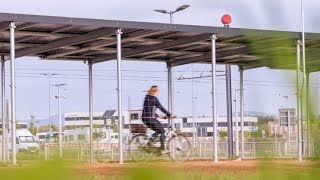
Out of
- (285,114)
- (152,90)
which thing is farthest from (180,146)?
(285,114)

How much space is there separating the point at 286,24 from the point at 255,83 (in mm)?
176

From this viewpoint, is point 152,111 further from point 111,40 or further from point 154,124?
point 111,40

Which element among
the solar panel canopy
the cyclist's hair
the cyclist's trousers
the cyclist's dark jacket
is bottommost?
the cyclist's trousers

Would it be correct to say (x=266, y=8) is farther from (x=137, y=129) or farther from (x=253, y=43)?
(x=137, y=129)

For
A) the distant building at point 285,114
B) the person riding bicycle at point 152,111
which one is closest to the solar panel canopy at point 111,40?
the person riding bicycle at point 152,111

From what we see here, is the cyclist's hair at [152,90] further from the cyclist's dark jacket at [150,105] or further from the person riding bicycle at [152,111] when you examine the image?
the cyclist's dark jacket at [150,105]

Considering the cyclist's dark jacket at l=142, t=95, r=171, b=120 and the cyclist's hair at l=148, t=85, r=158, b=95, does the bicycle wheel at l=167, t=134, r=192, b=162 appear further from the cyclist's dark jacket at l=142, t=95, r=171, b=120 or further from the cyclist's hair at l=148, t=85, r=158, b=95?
the cyclist's hair at l=148, t=85, r=158, b=95

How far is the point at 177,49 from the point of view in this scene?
74.7 ft

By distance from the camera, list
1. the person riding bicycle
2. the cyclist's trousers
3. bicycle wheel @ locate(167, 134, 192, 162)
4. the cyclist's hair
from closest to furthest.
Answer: the cyclist's hair → the person riding bicycle → the cyclist's trousers → bicycle wheel @ locate(167, 134, 192, 162)

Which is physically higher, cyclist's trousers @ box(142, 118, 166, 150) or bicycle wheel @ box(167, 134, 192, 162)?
cyclist's trousers @ box(142, 118, 166, 150)

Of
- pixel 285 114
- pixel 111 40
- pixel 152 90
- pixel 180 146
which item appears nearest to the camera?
pixel 285 114

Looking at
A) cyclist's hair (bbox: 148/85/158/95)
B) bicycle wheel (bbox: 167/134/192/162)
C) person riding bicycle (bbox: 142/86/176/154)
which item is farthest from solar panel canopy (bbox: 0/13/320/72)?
bicycle wheel (bbox: 167/134/192/162)

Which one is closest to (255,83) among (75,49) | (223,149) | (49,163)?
(49,163)

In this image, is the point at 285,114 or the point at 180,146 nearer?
the point at 285,114
